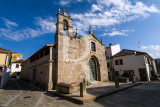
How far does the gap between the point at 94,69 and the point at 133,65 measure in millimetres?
10247

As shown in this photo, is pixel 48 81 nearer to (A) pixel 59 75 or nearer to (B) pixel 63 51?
(A) pixel 59 75

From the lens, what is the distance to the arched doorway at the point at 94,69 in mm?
14837

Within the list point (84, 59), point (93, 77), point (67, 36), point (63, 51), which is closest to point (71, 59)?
point (63, 51)

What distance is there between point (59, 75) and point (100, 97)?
18.0 feet

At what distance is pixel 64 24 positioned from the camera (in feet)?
44.2

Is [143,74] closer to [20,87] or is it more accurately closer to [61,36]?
[61,36]

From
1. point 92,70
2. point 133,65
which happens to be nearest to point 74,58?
point 92,70

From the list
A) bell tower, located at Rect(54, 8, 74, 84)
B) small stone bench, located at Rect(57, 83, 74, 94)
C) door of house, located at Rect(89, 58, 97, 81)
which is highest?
bell tower, located at Rect(54, 8, 74, 84)

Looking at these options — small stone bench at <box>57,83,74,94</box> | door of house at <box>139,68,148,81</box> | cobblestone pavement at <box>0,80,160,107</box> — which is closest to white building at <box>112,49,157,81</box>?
door of house at <box>139,68,148,81</box>

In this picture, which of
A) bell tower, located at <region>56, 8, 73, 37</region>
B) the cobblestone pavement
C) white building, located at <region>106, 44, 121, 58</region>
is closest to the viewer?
the cobblestone pavement

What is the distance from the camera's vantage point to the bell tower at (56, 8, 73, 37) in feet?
40.2

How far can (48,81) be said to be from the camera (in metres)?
10.3

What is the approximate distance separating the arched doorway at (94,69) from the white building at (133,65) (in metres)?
8.26

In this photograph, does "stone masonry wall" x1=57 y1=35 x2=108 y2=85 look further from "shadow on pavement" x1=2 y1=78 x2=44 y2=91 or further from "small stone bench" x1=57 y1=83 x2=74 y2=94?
"shadow on pavement" x1=2 y1=78 x2=44 y2=91
